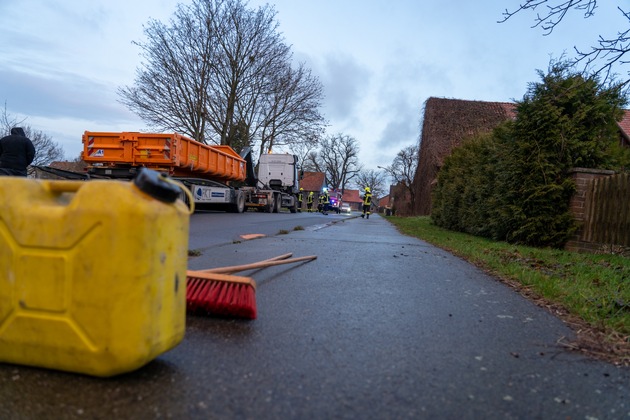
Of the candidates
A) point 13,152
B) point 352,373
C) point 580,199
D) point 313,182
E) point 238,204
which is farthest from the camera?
point 313,182

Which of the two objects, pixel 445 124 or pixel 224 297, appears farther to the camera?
pixel 445 124

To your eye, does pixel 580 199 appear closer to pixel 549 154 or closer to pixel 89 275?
pixel 549 154

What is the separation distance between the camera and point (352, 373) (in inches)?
73.5

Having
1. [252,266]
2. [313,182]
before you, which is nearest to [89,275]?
[252,266]

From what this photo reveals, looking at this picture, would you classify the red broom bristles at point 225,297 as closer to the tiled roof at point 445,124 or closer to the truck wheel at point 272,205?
the truck wheel at point 272,205

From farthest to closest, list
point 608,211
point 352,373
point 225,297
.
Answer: point 608,211
point 225,297
point 352,373

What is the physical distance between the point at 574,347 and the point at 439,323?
744 mm

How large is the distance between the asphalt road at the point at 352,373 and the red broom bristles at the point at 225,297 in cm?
6

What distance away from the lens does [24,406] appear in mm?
1448

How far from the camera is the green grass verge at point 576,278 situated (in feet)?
10.2

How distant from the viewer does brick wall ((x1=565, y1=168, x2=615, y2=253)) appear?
7.88 metres

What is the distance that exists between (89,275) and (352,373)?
1.15 meters

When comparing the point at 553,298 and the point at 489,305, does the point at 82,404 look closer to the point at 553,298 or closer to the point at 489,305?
the point at 489,305

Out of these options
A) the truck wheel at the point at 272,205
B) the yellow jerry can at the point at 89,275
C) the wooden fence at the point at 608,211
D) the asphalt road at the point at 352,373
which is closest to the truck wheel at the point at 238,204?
the truck wheel at the point at 272,205
